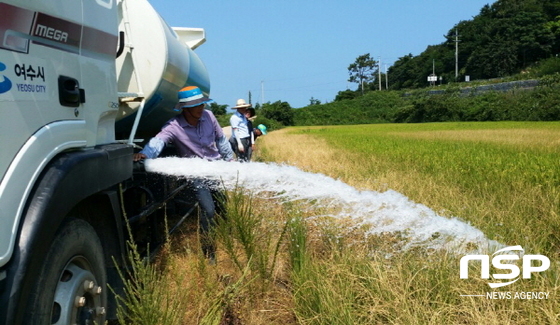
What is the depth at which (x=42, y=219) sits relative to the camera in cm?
205

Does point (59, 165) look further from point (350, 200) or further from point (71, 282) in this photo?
point (350, 200)

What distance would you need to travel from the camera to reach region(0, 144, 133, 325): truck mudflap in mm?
1901

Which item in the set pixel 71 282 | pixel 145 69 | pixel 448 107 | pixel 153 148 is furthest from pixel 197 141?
pixel 448 107

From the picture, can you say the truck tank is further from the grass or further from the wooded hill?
the wooded hill

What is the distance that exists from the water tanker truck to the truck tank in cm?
85

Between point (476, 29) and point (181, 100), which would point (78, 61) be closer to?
point (181, 100)

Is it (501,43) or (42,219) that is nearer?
(42,219)

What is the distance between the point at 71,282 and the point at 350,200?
289 centimetres

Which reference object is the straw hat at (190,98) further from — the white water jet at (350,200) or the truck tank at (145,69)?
the white water jet at (350,200)

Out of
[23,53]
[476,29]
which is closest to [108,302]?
[23,53]

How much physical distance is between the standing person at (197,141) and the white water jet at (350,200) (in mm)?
193

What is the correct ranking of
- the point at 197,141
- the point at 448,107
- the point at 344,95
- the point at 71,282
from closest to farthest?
the point at 71,282 < the point at 197,141 < the point at 448,107 < the point at 344,95

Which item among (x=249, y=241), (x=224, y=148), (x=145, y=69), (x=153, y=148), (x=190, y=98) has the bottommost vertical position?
(x=249, y=241)

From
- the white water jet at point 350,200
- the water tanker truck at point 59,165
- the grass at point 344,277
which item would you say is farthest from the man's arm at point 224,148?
the water tanker truck at point 59,165
